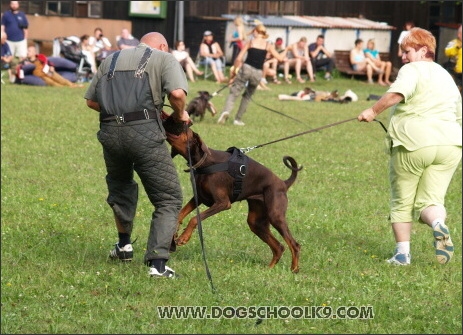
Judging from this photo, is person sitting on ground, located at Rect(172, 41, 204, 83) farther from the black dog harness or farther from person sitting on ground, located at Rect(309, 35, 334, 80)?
the black dog harness

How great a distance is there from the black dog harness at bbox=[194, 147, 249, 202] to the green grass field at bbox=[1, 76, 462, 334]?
25.6 inches

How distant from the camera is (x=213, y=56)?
32844 mm

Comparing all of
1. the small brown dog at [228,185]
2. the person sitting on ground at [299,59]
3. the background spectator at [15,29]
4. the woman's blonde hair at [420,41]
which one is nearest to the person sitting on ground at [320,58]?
the person sitting on ground at [299,59]

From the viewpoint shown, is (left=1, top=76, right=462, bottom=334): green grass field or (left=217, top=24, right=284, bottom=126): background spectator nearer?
(left=1, top=76, right=462, bottom=334): green grass field

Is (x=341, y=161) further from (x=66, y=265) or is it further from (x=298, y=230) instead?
(x=66, y=265)

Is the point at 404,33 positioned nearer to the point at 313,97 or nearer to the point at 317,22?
the point at 313,97

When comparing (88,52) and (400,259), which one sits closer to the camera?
(400,259)

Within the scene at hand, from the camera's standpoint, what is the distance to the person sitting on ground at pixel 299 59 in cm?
3334

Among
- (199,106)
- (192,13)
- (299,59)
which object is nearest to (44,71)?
(199,106)

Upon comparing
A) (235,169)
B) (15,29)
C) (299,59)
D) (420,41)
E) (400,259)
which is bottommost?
(299,59)

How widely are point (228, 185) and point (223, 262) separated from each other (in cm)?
72

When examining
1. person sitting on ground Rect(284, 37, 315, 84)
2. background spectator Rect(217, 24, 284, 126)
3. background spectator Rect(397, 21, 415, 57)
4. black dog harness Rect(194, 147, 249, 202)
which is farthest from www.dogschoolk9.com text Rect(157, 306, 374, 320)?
person sitting on ground Rect(284, 37, 315, 84)

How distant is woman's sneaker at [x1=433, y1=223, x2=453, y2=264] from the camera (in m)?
8.01

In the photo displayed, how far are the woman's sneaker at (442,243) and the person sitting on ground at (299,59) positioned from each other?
25.3 metres
